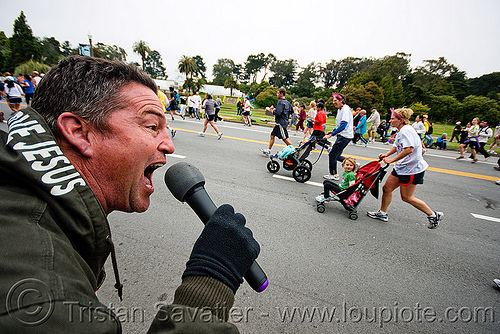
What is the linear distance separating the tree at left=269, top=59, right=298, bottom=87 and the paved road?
11025 centimetres

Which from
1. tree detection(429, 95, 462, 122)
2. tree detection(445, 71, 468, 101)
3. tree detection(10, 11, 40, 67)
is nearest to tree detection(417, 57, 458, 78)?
tree detection(445, 71, 468, 101)

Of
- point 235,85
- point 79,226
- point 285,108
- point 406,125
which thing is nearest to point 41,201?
point 79,226

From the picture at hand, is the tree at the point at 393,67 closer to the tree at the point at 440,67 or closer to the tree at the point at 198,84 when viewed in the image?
the tree at the point at 440,67

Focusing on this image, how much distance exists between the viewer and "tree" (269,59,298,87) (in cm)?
10569

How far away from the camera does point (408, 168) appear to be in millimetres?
3949

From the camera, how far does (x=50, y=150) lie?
0.78 m

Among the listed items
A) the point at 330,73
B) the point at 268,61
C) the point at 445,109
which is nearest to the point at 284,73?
the point at 268,61

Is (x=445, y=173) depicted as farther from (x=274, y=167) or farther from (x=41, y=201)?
(x=41, y=201)

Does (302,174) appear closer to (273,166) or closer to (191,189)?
(273,166)

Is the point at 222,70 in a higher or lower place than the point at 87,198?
higher

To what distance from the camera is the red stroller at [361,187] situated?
404 cm

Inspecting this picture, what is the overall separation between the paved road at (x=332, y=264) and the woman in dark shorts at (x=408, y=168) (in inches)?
11.8

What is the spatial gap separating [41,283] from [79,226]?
0.26 m

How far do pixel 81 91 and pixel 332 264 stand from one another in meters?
3.06
